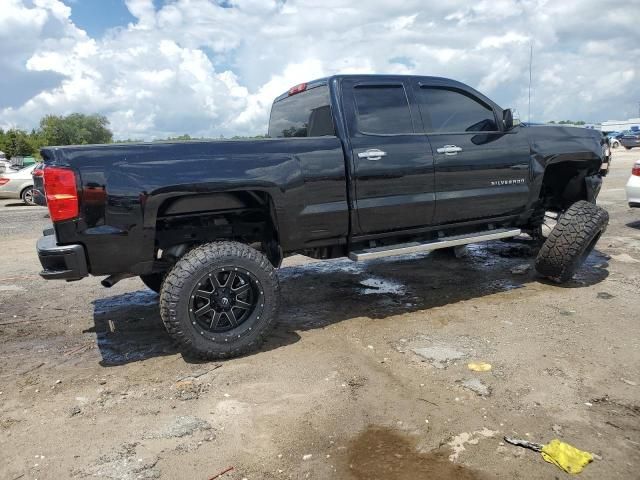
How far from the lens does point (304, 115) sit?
16.5ft

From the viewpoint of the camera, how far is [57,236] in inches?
140

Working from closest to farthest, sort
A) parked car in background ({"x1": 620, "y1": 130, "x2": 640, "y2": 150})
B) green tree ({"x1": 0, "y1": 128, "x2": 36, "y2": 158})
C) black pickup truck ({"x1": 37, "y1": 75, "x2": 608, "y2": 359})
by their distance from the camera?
black pickup truck ({"x1": 37, "y1": 75, "x2": 608, "y2": 359}) < parked car in background ({"x1": 620, "y1": 130, "x2": 640, "y2": 150}) < green tree ({"x1": 0, "y1": 128, "x2": 36, "y2": 158})

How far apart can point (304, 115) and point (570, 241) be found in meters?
2.86

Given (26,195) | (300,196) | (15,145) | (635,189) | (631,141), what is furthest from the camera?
(15,145)

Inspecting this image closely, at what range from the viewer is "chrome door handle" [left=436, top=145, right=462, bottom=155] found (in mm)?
4747

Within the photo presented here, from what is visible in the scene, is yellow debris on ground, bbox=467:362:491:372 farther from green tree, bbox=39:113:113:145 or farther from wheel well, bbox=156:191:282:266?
green tree, bbox=39:113:113:145

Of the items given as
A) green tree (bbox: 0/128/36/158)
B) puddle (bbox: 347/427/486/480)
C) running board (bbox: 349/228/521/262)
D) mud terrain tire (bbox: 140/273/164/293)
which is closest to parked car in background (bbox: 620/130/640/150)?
running board (bbox: 349/228/521/262)

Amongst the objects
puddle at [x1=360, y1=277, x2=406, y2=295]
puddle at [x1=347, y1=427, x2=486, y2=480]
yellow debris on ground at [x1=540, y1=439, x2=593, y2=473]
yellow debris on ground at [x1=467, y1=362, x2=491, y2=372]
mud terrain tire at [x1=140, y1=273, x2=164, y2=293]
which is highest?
mud terrain tire at [x1=140, y1=273, x2=164, y2=293]

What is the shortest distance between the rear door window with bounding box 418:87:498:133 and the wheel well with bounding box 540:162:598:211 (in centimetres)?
119

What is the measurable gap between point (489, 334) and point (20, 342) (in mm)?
3805

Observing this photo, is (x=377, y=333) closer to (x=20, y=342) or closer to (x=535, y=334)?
(x=535, y=334)

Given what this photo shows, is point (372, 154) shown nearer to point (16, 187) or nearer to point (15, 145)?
point (16, 187)

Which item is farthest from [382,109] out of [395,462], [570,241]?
[395,462]

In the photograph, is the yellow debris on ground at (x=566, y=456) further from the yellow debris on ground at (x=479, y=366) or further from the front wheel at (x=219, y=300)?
the front wheel at (x=219, y=300)
